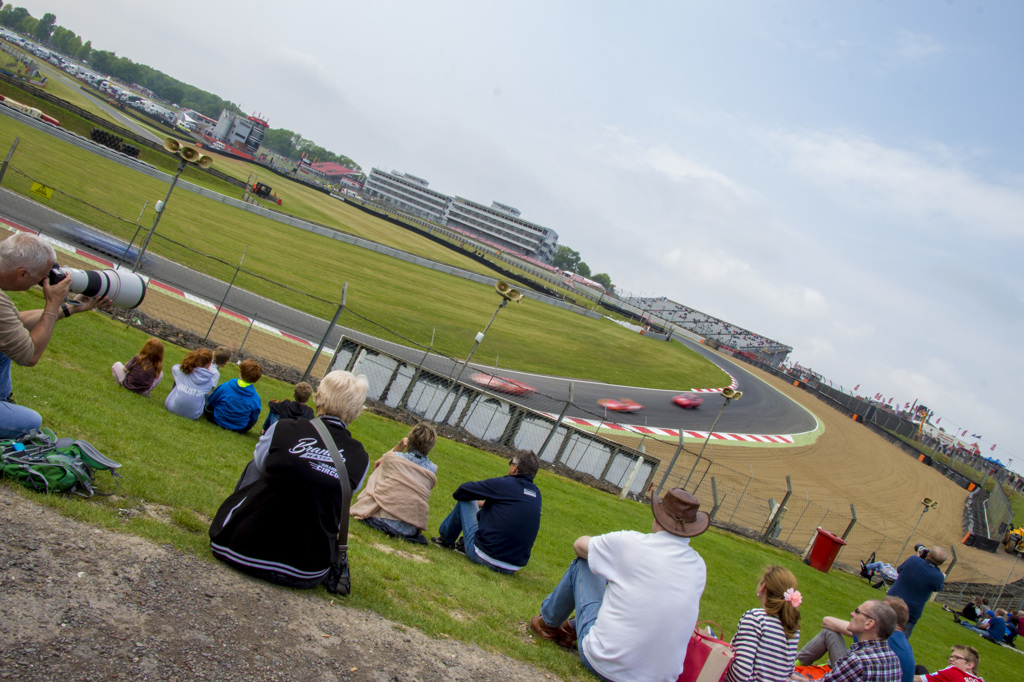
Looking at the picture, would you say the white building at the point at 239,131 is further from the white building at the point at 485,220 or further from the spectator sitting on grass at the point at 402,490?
the spectator sitting on grass at the point at 402,490

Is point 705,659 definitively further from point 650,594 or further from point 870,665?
point 870,665

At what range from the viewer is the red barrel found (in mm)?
16469

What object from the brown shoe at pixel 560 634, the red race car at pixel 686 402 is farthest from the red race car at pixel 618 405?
the brown shoe at pixel 560 634

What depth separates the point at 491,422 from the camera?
55.3 ft

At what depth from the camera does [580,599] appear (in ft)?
15.2

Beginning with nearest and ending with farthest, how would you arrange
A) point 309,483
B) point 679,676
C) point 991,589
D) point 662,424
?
point 309,483
point 679,676
point 991,589
point 662,424

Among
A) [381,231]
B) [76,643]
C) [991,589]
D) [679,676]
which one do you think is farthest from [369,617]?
[381,231]

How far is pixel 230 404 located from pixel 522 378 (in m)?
21.6

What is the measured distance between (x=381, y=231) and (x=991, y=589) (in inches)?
2492

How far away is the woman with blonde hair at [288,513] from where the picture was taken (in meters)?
3.73

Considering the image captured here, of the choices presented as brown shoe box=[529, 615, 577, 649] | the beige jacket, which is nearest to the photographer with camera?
the beige jacket

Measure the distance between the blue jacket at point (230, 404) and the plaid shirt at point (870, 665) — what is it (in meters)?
7.09

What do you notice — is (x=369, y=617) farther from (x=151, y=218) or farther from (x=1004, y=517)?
(x=1004, y=517)

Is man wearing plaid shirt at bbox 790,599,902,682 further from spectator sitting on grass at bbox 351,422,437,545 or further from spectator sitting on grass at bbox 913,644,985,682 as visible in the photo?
spectator sitting on grass at bbox 351,422,437,545
